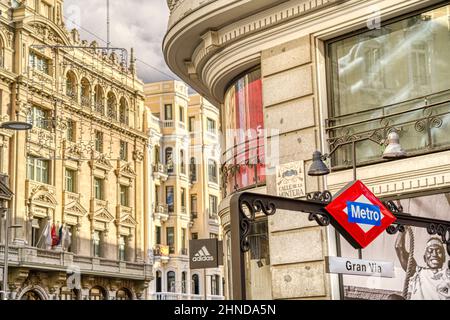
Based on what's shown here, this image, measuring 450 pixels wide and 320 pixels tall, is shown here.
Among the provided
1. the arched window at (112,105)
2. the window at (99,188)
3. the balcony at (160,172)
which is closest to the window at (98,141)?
the arched window at (112,105)

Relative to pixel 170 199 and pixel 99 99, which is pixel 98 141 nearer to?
pixel 99 99

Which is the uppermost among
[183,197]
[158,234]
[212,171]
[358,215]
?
[212,171]

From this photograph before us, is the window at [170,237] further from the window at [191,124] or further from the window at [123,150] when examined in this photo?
the window at [191,124]

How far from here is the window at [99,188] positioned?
5312 cm

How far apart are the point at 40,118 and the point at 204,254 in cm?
3696

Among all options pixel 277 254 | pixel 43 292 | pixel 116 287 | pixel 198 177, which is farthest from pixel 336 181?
pixel 198 177

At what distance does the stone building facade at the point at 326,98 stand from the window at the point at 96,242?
1541 inches

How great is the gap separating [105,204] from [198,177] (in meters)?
13.5

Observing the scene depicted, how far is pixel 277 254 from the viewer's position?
37.7 feet

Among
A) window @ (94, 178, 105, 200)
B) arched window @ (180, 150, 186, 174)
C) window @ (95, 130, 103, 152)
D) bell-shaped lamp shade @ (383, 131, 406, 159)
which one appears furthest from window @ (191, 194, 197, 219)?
bell-shaped lamp shade @ (383, 131, 406, 159)

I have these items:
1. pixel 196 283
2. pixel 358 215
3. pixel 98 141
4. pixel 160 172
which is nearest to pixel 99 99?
Answer: pixel 98 141

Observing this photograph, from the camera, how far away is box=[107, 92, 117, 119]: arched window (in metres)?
55.5

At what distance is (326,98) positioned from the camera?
11391 mm

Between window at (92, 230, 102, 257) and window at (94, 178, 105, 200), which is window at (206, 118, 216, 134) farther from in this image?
window at (92, 230, 102, 257)
